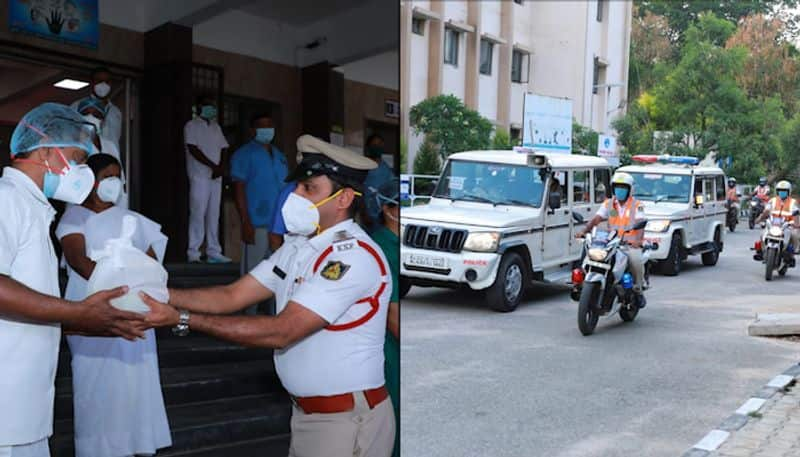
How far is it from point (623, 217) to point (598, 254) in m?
0.67

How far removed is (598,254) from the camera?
7.68 meters

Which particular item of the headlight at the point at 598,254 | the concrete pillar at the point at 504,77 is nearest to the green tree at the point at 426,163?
the concrete pillar at the point at 504,77

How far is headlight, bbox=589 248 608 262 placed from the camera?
767 centimetres

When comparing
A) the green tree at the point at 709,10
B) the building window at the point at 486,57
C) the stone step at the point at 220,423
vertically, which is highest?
the building window at the point at 486,57

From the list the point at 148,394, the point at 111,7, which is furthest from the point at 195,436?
the point at 111,7

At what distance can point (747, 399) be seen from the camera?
569 cm

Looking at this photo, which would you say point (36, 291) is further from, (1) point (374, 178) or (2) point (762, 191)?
(2) point (762, 191)

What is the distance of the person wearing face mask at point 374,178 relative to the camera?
2.74m

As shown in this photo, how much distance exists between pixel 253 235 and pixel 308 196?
3.50ft

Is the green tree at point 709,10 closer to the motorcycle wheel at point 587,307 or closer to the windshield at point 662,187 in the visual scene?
the motorcycle wheel at point 587,307

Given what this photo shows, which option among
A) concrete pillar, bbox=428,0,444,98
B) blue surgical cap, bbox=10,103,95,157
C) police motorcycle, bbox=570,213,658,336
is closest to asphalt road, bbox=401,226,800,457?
police motorcycle, bbox=570,213,658,336

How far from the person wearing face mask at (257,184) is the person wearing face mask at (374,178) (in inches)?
17.8

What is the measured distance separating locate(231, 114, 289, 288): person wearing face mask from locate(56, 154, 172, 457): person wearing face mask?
436mm

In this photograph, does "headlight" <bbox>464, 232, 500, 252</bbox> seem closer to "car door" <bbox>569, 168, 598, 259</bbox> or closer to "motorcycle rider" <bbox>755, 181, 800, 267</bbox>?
"car door" <bbox>569, 168, 598, 259</bbox>
